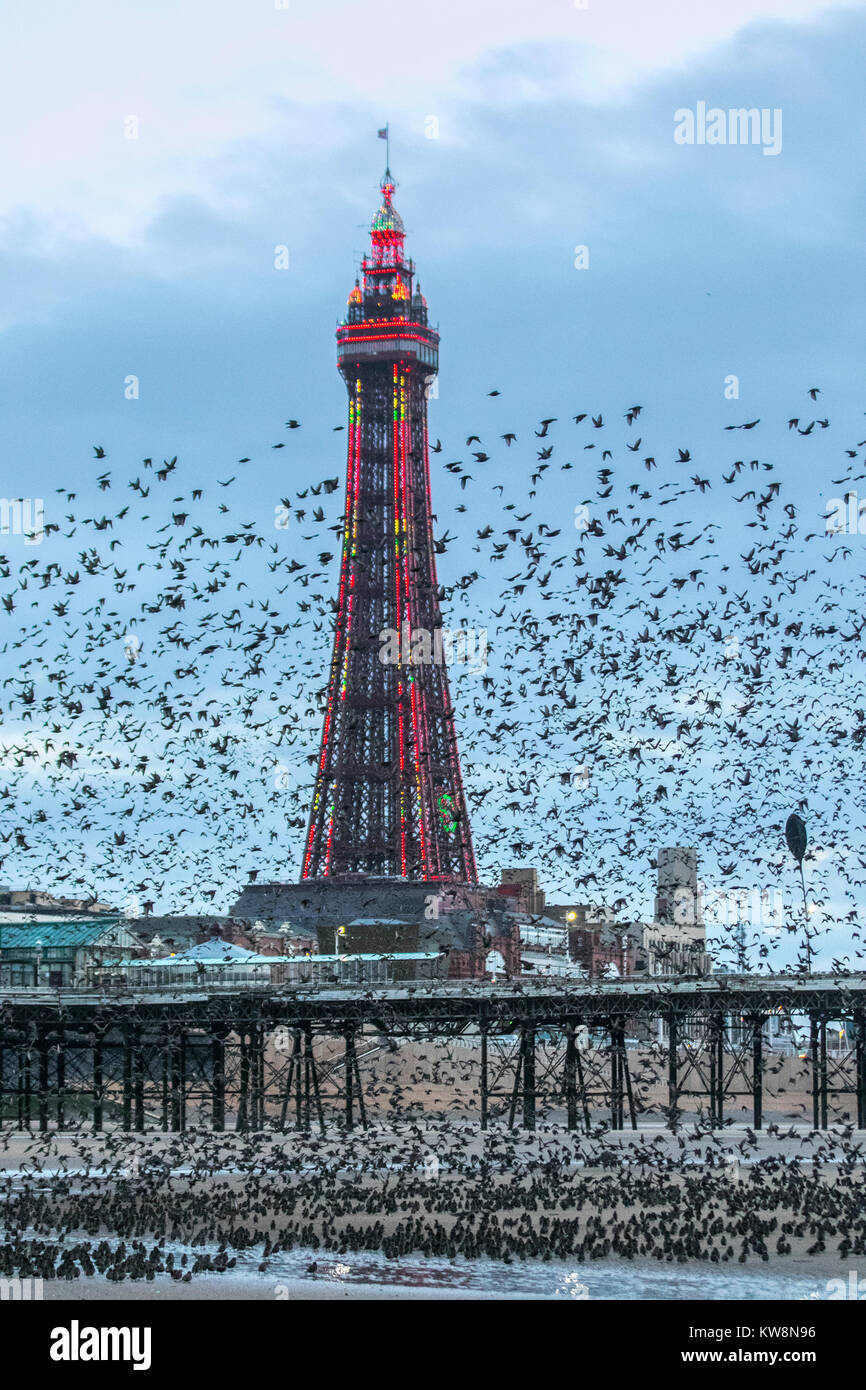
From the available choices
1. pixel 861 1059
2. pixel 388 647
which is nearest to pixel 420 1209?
pixel 861 1059

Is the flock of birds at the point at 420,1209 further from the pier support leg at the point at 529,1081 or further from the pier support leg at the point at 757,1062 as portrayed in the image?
the pier support leg at the point at 529,1081

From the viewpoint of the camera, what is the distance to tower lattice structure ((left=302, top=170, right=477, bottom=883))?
16025 centimetres

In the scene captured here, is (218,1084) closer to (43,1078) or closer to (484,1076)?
(43,1078)

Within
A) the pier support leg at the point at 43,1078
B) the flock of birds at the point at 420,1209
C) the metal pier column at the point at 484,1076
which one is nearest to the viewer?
the flock of birds at the point at 420,1209

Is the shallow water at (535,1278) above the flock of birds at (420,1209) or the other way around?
above

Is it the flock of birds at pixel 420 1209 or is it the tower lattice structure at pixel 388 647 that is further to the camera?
the tower lattice structure at pixel 388 647

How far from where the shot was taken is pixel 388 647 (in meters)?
170

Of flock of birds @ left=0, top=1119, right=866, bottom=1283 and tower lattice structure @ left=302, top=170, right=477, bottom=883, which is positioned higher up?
tower lattice structure @ left=302, top=170, right=477, bottom=883

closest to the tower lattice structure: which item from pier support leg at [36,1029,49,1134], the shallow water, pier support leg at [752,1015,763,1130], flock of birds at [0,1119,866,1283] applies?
pier support leg at [36,1029,49,1134]

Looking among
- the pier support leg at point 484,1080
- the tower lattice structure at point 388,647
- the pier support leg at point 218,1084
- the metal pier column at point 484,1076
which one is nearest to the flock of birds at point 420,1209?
the metal pier column at point 484,1076

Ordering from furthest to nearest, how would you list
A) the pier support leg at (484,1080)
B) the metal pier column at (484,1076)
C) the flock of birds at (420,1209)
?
the pier support leg at (484,1080)
the metal pier column at (484,1076)
the flock of birds at (420,1209)

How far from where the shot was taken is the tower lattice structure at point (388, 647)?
160250mm

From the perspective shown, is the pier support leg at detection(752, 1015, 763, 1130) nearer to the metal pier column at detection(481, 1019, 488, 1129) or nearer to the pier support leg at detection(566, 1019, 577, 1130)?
the pier support leg at detection(566, 1019, 577, 1130)
